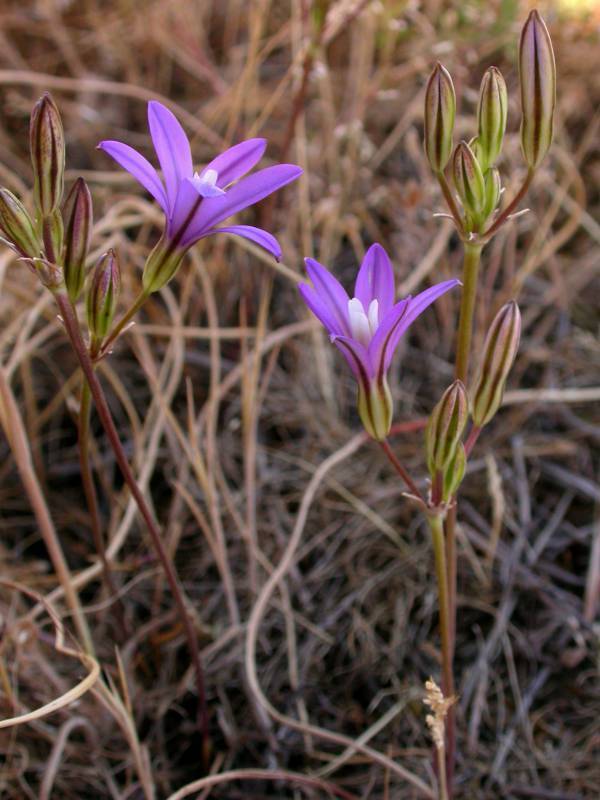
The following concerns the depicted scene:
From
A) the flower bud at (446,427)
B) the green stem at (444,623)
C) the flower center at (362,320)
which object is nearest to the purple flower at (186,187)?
the flower center at (362,320)

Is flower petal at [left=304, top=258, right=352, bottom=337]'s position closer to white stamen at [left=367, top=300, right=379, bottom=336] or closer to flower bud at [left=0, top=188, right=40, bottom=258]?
white stamen at [left=367, top=300, right=379, bottom=336]

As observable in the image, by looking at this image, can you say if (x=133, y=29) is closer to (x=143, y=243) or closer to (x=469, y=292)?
(x=143, y=243)

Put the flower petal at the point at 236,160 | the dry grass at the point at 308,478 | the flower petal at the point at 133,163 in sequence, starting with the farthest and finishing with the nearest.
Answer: the dry grass at the point at 308,478
the flower petal at the point at 236,160
the flower petal at the point at 133,163

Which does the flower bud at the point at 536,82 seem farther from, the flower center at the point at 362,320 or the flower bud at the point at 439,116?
the flower center at the point at 362,320

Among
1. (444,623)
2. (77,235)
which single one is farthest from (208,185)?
(444,623)

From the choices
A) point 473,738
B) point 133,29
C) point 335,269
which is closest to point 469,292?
point 473,738
